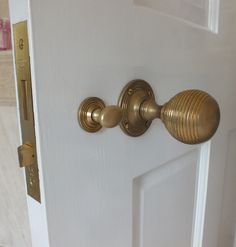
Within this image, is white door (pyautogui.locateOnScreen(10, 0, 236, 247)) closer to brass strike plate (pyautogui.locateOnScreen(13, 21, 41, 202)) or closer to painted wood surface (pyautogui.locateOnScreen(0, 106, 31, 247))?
brass strike plate (pyautogui.locateOnScreen(13, 21, 41, 202))

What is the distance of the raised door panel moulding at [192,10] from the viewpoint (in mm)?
360

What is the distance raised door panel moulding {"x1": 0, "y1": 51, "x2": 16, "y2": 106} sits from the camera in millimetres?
514

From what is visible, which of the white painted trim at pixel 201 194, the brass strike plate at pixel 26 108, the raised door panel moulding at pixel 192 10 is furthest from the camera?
the white painted trim at pixel 201 194

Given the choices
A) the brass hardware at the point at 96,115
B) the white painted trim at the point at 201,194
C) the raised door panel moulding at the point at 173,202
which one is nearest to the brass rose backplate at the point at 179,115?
the brass hardware at the point at 96,115

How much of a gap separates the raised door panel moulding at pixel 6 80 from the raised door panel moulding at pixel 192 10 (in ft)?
1.01

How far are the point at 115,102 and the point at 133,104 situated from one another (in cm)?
3

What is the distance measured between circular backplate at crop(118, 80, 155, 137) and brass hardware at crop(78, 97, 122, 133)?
4cm

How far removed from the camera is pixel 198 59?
16.7 inches


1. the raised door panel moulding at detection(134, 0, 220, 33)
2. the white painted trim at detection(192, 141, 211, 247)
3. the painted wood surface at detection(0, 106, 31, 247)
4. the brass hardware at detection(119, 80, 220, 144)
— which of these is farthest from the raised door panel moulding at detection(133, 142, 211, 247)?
the painted wood surface at detection(0, 106, 31, 247)

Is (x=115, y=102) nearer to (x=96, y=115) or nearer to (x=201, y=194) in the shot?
(x=96, y=115)

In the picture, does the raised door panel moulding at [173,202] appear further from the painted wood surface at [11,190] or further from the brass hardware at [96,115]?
the painted wood surface at [11,190]

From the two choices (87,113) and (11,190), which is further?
(11,190)

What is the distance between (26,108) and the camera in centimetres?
25

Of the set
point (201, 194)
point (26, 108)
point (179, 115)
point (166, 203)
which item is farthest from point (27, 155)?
point (201, 194)
